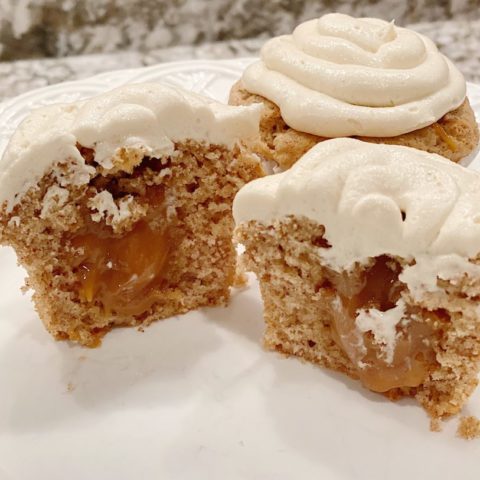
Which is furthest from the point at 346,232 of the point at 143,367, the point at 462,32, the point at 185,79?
the point at 462,32

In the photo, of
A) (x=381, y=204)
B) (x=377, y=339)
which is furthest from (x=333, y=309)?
(x=381, y=204)

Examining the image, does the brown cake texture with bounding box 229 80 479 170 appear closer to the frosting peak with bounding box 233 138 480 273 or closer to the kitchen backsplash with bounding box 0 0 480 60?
the frosting peak with bounding box 233 138 480 273

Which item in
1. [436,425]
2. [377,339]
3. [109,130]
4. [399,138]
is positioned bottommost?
[436,425]

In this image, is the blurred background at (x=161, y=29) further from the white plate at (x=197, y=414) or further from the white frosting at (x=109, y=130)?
the white plate at (x=197, y=414)

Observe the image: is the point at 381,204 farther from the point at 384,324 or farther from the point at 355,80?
the point at 355,80

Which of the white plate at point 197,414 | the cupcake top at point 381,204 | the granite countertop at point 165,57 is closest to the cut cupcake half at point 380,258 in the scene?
the cupcake top at point 381,204

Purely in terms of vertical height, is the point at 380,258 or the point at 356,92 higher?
the point at 356,92

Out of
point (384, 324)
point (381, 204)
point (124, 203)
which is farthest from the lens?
point (124, 203)
